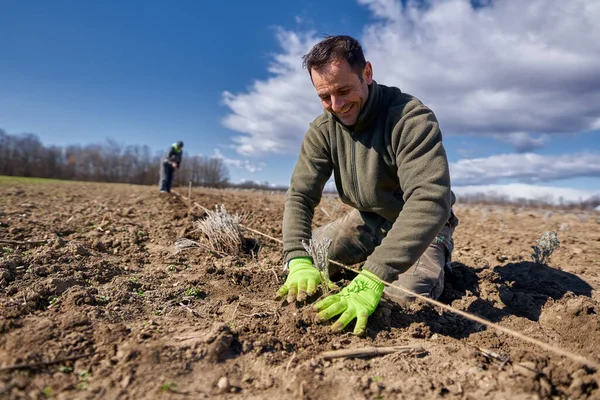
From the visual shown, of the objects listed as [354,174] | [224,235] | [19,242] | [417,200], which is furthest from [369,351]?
[19,242]

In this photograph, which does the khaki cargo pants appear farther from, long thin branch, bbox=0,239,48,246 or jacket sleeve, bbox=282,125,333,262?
long thin branch, bbox=0,239,48,246

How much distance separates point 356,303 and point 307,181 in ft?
3.68

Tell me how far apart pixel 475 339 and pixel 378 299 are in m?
0.55

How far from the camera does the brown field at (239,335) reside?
146cm

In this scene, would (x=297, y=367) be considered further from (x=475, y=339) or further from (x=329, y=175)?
(x=329, y=175)

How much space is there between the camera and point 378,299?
1.99 meters

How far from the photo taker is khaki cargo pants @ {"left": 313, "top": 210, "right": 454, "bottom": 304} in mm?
2602

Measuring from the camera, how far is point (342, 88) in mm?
2283

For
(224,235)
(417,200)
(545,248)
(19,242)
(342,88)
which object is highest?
(342,88)

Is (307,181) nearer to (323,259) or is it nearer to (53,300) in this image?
(323,259)

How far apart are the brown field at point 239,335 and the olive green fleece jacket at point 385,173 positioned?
368mm

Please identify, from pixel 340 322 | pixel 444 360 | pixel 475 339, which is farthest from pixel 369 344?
pixel 475 339

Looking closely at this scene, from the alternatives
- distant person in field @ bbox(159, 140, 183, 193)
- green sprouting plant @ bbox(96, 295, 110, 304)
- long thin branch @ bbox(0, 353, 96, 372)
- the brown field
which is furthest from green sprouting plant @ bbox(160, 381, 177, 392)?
distant person in field @ bbox(159, 140, 183, 193)

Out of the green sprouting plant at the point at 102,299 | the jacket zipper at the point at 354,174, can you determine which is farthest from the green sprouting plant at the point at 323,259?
the green sprouting plant at the point at 102,299
